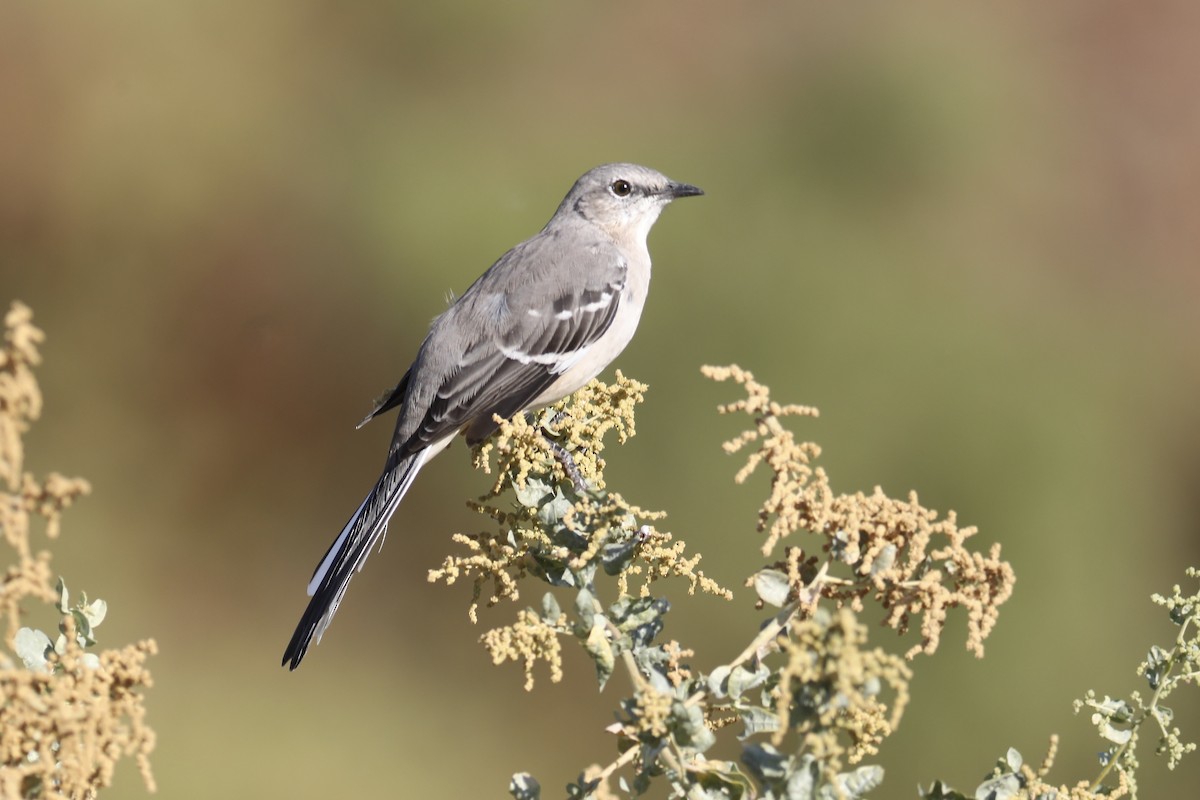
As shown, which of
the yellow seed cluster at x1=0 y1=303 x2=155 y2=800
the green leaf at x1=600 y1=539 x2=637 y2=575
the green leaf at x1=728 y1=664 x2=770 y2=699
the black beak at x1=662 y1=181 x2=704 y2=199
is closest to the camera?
the yellow seed cluster at x1=0 y1=303 x2=155 y2=800

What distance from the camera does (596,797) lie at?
5.27ft

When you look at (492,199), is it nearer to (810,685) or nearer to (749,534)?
(749,534)

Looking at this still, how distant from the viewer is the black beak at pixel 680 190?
15.8 ft

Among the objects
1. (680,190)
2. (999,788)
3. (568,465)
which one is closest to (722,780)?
(999,788)

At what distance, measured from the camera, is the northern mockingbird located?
12.9ft

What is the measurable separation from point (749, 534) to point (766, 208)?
95.8 inches

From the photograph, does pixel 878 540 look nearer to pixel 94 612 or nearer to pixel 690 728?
pixel 690 728

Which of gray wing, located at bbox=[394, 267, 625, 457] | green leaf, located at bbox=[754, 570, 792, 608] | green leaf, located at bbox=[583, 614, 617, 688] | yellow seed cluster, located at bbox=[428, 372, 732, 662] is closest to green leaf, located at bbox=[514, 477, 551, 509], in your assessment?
yellow seed cluster, located at bbox=[428, 372, 732, 662]

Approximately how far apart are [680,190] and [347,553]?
2134 mm

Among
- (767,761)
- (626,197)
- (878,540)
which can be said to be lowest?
(767,761)

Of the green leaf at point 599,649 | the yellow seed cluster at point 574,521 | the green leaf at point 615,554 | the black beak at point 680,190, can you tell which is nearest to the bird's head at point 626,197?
the black beak at point 680,190

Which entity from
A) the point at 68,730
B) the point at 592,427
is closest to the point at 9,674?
the point at 68,730

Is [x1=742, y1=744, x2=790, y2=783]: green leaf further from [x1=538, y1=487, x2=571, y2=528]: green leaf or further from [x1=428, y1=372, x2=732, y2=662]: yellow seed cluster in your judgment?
[x1=538, y1=487, x2=571, y2=528]: green leaf

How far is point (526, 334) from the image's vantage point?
427 centimetres
